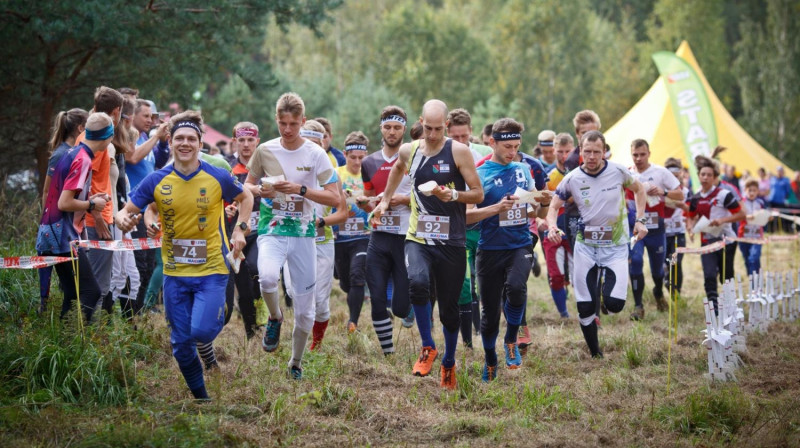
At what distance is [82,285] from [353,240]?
3.65 metres

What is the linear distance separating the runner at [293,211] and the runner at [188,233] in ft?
3.04

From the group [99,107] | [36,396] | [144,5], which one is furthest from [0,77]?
[36,396]

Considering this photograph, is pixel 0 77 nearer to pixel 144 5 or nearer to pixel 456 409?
pixel 144 5

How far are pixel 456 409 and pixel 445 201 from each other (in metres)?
1.55

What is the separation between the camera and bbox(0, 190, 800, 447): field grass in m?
5.66

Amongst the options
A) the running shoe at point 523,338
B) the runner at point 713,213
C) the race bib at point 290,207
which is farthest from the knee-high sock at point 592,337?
the runner at point 713,213

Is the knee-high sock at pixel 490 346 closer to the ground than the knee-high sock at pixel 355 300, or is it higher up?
closer to the ground

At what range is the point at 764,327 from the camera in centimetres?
1016

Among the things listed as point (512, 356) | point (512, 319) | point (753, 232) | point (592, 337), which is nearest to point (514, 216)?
point (512, 319)

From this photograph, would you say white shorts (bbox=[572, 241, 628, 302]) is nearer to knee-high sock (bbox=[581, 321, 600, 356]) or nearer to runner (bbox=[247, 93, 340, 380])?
knee-high sock (bbox=[581, 321, 600, 356])

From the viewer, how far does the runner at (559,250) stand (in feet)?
35.9

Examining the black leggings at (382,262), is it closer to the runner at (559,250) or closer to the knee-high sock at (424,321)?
the knee-high sock at (424,321)

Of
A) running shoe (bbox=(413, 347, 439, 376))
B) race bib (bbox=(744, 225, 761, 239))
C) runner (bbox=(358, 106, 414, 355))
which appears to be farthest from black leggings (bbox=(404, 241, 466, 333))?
race bib (bbox=(744, 225, 761, 239))

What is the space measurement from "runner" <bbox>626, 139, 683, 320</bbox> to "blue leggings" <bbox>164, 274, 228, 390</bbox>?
6555 millimetres
